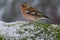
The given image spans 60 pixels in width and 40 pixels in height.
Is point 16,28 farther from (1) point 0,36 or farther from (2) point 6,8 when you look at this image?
(2) point 6,8

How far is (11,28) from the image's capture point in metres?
3.50

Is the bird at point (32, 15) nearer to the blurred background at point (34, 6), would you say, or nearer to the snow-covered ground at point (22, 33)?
the snow-covered ground at point (22, 33)

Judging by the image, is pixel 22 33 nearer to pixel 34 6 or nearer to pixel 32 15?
pixel 32 15

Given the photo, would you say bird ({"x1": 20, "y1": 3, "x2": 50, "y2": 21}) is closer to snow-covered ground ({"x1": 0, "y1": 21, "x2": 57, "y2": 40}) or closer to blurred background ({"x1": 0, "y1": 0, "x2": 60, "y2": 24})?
snow-covered ground ({"x1": 0, "y1": 21, "x2": 57, "y2": 40})

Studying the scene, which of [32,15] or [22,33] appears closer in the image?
[22,33]

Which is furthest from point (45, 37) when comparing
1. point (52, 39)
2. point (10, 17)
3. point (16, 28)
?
point (10, 17)

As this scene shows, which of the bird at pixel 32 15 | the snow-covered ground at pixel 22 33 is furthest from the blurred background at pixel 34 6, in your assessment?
the snow-covered ground at pixel 22 33

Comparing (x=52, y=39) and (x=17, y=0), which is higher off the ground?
(x=17, y=0)

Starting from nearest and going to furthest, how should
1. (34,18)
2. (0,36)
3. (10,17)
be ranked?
(0,36), (34,18), (10,17)

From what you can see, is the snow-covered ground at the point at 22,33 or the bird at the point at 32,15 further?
the bird at the point at 32,15

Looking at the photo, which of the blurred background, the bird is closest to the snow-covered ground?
the bird

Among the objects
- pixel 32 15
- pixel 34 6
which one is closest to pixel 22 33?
pixel 32 15

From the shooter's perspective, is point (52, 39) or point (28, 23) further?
point (28, 23)

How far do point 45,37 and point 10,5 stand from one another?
6.45 feet
